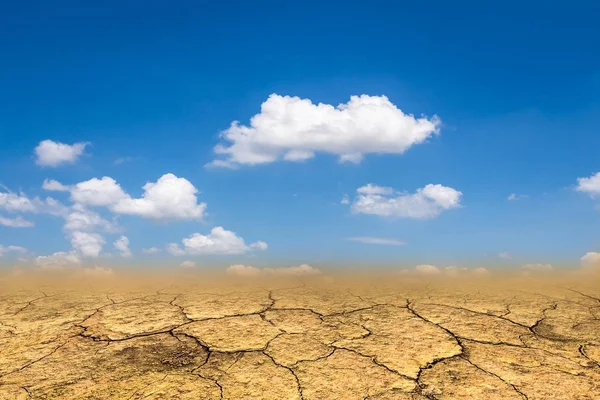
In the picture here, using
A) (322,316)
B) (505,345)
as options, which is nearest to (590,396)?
(505,345)

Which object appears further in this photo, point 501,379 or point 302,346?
point 302,346

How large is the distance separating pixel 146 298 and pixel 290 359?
234cm

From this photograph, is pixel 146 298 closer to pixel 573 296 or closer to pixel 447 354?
pixel 447 354

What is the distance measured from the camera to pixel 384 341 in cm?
254

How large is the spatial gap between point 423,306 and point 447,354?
1.16m

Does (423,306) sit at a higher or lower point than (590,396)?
higher

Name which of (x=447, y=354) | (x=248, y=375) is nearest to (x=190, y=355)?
(x=248, y=375)

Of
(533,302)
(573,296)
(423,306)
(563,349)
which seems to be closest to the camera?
(563,349)

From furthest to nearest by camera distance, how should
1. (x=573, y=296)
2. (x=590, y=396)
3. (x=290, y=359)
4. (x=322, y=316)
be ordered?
(x=573, y=296) → (x=322, y=316) → (x=290, y=359) → (x=590, y=396)

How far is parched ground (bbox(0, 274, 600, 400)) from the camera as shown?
6.46 feet

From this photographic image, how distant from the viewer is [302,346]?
246 cm

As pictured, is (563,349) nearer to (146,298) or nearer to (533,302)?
(533,302)

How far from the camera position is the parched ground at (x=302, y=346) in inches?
77.5

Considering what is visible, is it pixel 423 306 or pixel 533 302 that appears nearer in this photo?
pixel 423 306
